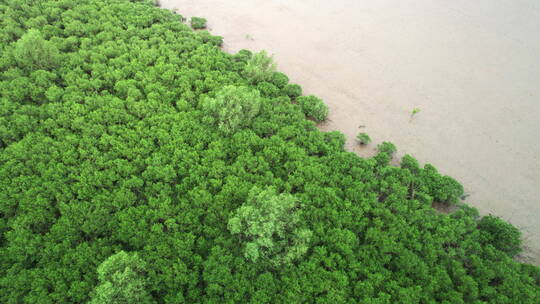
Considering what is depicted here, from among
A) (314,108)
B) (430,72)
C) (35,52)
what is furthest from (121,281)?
(430,72)

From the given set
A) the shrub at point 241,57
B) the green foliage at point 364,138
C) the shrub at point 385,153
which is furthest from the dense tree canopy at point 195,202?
the shrub at point 241,57

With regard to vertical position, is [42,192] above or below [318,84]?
below

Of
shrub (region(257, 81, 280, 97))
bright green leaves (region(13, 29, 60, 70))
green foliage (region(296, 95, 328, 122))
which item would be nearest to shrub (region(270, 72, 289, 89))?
shrub (region(257, 81, 280, 97))

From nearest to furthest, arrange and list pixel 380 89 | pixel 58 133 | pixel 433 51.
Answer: pixel 58 133 < pixel 380 89 < pixel 433 51

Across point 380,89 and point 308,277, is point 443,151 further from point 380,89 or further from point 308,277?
point 308,277

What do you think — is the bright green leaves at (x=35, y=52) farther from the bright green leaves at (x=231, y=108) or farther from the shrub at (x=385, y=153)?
the shrub at (x=385, y=153)

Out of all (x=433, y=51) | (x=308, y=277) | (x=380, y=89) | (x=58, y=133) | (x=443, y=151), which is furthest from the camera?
(x=433, y=51)

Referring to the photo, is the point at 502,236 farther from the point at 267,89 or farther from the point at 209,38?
the point at 209,38

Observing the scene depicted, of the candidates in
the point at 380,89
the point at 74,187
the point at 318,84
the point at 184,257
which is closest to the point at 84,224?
the point at 74,187
